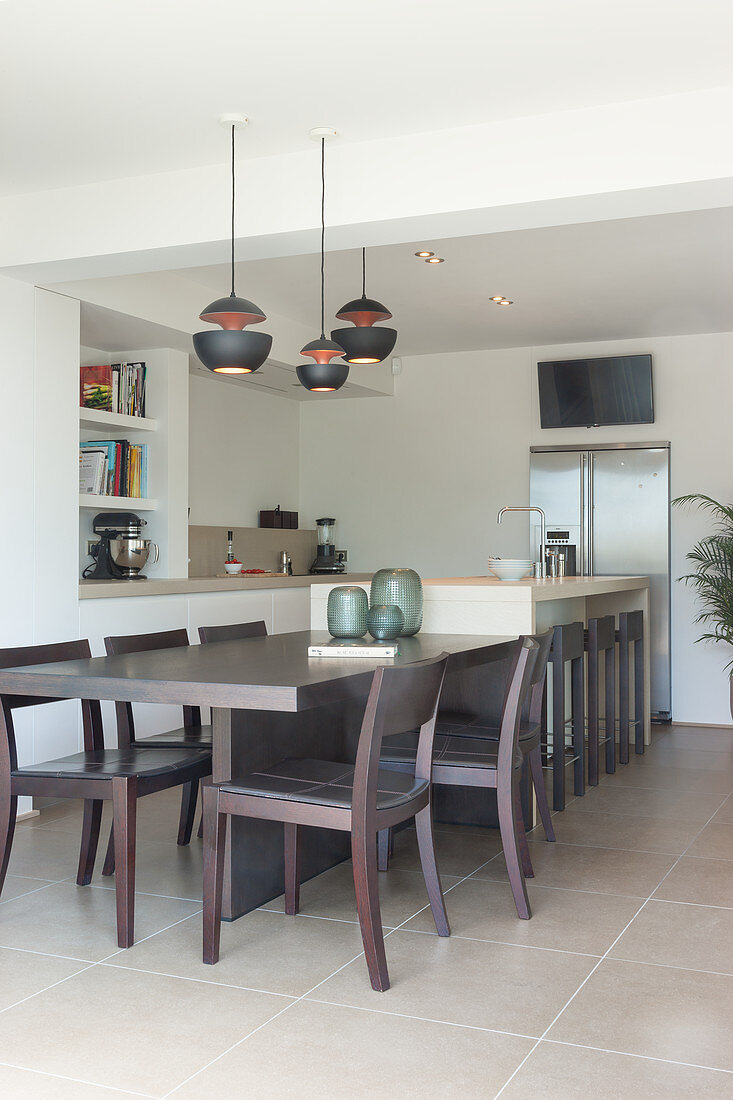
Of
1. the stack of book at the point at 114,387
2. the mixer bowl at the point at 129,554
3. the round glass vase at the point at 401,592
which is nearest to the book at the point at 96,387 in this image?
the stack of book at the point at 114,387

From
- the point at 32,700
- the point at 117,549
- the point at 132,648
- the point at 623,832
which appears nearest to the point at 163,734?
the point at 132,648

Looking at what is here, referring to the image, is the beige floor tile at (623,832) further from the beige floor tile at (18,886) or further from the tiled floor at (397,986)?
the beige floor tile at (18,886)

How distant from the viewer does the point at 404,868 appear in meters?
3.71

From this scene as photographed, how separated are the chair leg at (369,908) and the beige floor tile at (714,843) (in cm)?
176

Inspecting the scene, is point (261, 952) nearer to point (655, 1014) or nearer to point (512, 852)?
point (512, 852)

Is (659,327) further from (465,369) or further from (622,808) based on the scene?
(622,808)

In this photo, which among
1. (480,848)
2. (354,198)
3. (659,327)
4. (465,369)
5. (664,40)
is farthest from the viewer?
(465,369)

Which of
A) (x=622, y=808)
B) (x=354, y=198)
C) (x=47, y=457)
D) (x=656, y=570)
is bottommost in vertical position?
(x=622, y=808)

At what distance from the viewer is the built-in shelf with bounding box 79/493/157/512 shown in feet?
17.5

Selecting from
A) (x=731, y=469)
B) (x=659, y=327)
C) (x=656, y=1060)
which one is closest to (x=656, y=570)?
(x=731, y=469)

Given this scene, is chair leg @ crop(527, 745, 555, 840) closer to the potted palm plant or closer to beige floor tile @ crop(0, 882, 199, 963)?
beige floor tile @ crop(0, 882, 199, 963)

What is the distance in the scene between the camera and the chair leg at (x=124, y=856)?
2.91 metres

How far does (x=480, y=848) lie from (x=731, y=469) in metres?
3.92

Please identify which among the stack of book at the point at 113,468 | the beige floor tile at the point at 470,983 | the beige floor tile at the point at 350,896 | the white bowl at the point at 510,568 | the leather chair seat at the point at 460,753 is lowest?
the beige floor tile at the point at 350,896
